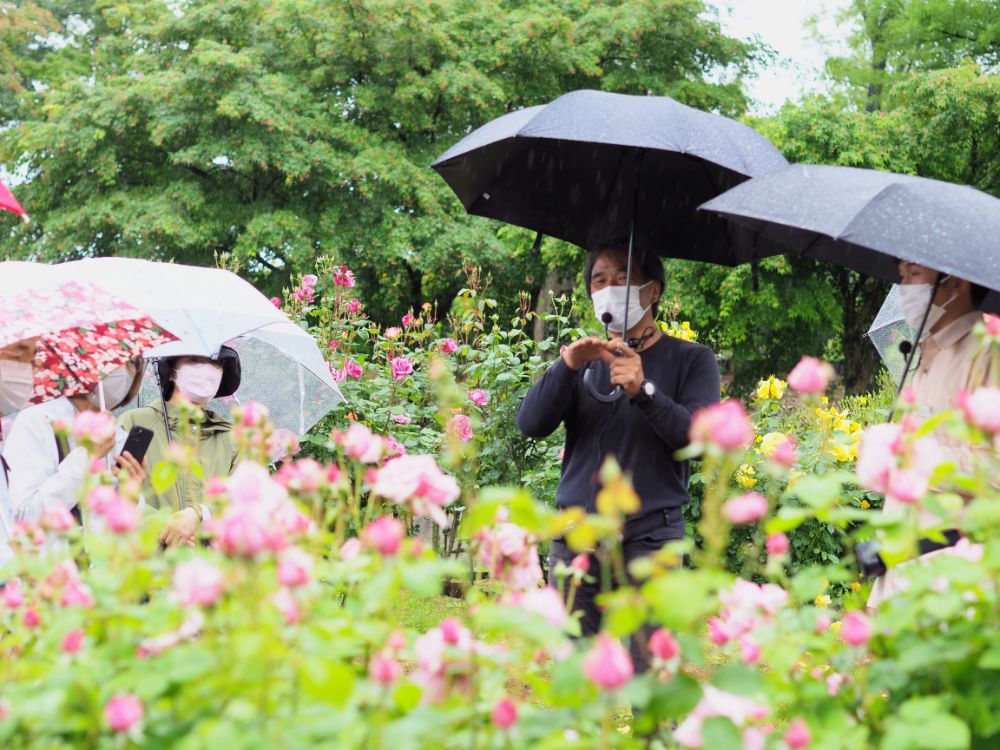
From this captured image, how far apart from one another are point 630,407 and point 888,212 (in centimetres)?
87

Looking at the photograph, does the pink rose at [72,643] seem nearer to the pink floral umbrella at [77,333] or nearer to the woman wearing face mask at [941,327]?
the pink floral umbrella at [77,333]

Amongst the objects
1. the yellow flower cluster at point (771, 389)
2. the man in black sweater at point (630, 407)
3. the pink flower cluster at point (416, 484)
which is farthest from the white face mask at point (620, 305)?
the yellow flower cluster at point (771, 389)

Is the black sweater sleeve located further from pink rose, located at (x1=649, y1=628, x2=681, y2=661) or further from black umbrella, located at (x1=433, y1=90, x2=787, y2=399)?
pink rose, located at (x1=649, y1=628, x2=681, y2=661)

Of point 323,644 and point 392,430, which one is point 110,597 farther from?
point 392,430

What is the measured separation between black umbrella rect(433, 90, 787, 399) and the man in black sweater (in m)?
0.10

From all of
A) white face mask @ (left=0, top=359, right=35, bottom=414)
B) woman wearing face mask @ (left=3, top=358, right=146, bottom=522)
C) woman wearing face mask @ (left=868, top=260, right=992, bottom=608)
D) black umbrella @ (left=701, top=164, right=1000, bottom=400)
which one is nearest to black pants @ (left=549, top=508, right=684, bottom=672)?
woman wearing face mask @ (left=868, top=260, right=992, bottom=608)

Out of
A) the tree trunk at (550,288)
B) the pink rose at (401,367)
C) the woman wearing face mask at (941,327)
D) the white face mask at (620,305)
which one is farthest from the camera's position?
the tree trunk at (550,288)

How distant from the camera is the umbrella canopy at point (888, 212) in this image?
204 centimetres

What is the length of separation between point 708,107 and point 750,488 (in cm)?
1379

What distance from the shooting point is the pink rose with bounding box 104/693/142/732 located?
101cm

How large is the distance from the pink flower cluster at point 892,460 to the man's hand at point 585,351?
3.83 feet

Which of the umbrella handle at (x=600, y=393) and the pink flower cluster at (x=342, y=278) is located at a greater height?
the pink flower cluster at (x=342, y=278)

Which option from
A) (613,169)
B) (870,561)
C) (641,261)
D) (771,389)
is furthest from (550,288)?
(870,561)

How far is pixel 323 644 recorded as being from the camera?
46.1 inches
